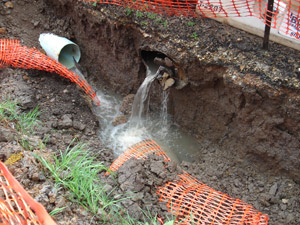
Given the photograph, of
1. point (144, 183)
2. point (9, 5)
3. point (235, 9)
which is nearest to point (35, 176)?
point (144, 183)

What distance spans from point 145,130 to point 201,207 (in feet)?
6.94

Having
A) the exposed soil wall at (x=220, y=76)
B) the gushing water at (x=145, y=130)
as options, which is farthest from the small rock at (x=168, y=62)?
the gushing water at (x=145, y=130)

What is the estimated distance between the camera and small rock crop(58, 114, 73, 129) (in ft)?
13.0

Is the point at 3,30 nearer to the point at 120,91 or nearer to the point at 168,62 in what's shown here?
the point at 120,91

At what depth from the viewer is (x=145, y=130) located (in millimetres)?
4797

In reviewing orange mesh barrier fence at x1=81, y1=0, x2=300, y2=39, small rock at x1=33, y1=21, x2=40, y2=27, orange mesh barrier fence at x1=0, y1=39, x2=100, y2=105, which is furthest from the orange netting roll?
small rock at x1=33, y1=21, x2=40, y2=27

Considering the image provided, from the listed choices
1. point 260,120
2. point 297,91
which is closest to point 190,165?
point 260,120

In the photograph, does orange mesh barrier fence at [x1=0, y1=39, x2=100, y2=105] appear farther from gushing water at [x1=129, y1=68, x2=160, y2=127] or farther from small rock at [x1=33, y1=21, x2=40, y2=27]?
gushing water at [x1=129, y1=68, x2=160, y2=127]

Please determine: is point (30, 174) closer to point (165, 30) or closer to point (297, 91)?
point (165, 30)

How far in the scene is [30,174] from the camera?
2.38 metres

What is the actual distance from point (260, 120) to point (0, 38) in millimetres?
4302

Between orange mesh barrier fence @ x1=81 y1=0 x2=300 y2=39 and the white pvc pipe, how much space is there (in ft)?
3.13

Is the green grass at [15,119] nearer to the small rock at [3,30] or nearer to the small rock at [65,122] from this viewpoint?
the small rock at [65,122]

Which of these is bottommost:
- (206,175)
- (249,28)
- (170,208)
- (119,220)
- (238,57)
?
(206,175)
